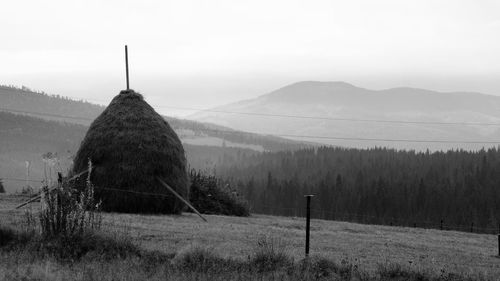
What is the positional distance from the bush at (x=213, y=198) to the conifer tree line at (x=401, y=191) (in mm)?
41747

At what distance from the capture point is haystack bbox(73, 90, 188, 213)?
24.2m

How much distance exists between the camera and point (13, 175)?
16775cm

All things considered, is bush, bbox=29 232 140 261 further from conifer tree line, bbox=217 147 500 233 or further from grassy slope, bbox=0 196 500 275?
conifer tree line, bbox=217 147 500 233

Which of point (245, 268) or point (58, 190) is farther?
point (58, 190)

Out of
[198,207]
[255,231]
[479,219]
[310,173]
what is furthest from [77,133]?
[255,231]

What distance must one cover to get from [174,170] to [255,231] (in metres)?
7.21

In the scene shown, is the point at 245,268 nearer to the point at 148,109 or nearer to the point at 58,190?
the point at 58,190

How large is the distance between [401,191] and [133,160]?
69.7m

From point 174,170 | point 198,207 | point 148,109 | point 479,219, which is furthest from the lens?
point 479,219

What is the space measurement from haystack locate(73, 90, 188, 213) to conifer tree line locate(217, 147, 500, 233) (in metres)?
49.1

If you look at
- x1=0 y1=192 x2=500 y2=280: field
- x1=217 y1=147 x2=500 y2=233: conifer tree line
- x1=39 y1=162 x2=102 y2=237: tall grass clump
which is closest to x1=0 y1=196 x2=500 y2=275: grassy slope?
x1=0 y1=192 x2=500 y2=280: field

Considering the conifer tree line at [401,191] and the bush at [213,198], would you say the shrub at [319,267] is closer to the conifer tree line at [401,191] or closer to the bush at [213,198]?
the bush at [213,198]

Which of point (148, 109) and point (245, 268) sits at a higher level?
point (148, 109)

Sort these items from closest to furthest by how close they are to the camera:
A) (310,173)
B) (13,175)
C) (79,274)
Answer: (79,274)
(310,173)
(13,175)
